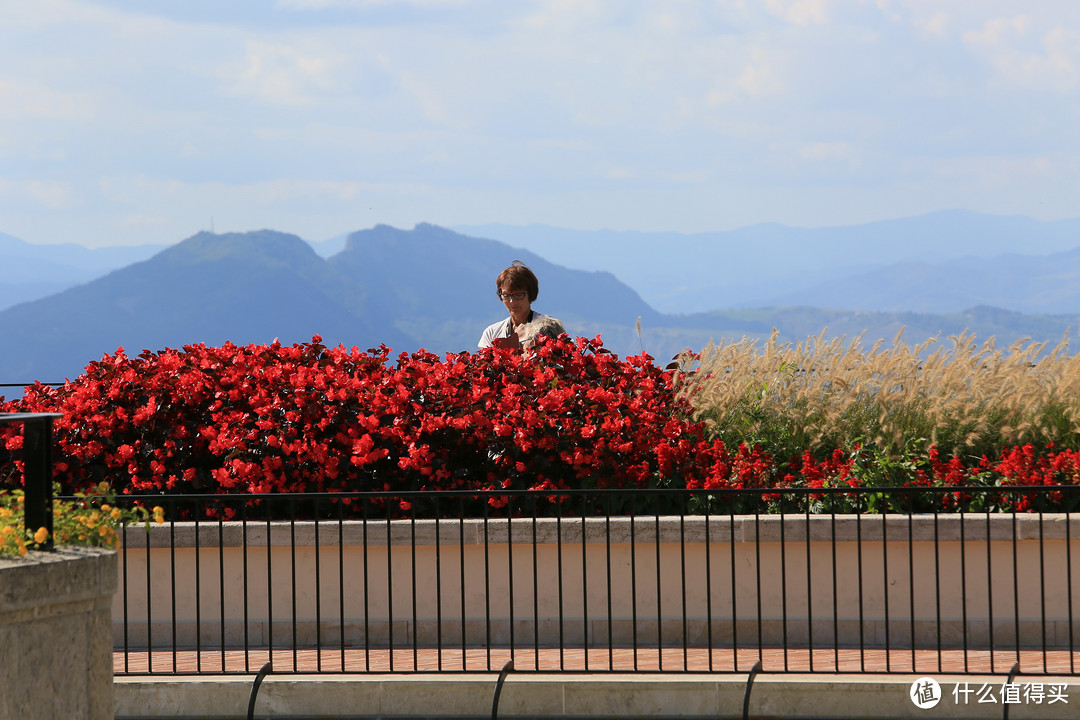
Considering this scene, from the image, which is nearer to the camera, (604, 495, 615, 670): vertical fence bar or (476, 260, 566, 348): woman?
(604, 495, 615, 670): vertical fence bar

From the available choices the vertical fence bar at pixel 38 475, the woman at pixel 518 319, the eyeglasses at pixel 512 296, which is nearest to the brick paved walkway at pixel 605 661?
the vertical fence bar at pixel 38 475

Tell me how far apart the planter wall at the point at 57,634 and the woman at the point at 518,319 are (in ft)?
18.5

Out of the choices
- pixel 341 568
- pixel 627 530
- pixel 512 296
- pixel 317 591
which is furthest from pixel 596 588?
pixel 512 296

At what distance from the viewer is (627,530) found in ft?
27.8

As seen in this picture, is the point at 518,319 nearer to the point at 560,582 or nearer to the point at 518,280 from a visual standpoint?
the point at 518,280

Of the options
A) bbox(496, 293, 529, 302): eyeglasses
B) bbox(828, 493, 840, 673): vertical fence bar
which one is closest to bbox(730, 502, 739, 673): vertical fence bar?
bbox(828, 493, 840, 673): vertical fence bar

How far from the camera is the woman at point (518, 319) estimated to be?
10.8 metres

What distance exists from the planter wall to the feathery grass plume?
5864mm

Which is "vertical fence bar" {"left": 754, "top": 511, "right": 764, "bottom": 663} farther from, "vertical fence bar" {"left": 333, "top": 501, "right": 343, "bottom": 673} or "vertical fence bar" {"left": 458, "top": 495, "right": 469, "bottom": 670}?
"vertical fence bar" {"left": 333, "top": 501, "right": 343, "bottom": 673}

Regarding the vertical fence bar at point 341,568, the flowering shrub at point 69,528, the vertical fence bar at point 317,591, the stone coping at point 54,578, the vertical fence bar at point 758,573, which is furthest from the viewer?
the vertical fence bar at point 341,568

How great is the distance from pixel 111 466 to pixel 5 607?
17.0 ft

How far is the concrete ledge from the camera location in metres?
7.20

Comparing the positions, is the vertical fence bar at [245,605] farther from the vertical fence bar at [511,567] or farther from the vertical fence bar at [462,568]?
the vertical fence bar at [511,567]

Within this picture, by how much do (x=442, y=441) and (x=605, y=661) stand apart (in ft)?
7.86
